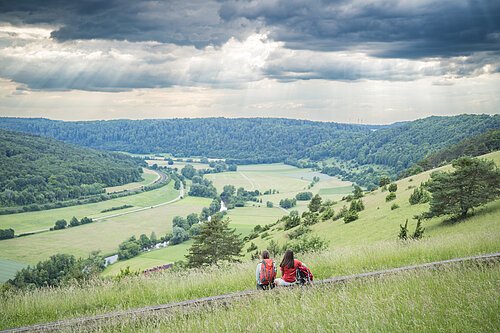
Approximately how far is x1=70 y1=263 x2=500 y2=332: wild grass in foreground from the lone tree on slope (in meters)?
16.9

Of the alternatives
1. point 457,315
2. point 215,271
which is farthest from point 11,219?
point 457,315

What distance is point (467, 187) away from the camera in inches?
1010

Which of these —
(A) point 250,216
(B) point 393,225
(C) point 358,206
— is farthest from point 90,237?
(B) point 393,225

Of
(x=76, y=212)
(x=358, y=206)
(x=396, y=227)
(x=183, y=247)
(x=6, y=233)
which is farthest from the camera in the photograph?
(x=76, y=212)

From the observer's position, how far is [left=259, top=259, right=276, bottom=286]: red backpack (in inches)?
431

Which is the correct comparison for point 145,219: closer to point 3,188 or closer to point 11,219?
point 11,219

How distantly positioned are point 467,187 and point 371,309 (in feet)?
70.9

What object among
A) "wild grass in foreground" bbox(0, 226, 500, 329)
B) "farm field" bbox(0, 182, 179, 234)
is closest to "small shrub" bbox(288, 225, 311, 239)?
"wild grass in foreground" bbox(0, 226, 500, 329)

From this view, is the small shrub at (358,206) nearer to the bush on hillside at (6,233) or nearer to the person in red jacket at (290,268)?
the person in red jacket at (290,268)

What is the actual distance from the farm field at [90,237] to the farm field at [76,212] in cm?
1038

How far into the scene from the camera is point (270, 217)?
399 ft

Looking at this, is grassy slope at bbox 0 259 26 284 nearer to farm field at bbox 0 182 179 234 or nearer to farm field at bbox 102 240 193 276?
farm field at bbox 102 240 193 276

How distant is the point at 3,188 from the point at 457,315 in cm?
18939

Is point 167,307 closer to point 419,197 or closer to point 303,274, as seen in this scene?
point 303,274
